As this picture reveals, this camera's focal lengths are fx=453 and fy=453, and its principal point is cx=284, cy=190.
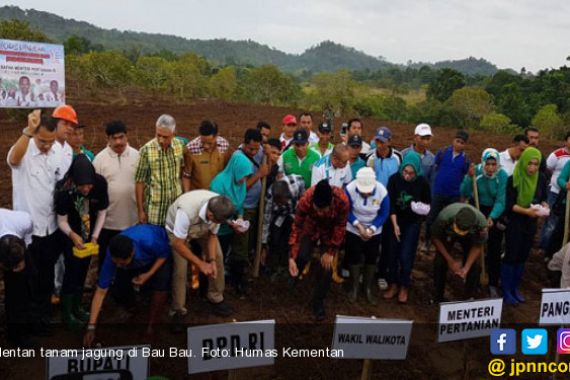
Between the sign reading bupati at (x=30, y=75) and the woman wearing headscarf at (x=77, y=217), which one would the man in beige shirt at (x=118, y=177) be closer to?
the woman wearing headscarf at (x=77, y=217)

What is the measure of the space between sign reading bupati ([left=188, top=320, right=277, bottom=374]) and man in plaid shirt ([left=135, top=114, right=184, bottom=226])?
1.61 m

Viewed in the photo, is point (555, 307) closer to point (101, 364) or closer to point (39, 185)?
point (101, 364)

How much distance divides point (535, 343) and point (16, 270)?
14.6 ft

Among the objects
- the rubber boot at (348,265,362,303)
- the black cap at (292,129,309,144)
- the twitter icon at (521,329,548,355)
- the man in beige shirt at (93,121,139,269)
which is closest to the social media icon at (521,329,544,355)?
the twitter icon at (521,329,548,355)

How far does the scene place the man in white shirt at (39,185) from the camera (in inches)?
138

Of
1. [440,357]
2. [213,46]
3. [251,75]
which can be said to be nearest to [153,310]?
[440,357]

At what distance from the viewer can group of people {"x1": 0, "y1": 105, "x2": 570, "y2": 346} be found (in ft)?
11.8

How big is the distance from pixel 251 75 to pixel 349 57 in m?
163

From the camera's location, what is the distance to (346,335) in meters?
2.97

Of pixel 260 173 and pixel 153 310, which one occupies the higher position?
pixel 260 173

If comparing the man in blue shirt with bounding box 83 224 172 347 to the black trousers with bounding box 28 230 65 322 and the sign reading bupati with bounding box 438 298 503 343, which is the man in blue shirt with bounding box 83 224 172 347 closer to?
the black trousers with bounding box 28 230 65 322

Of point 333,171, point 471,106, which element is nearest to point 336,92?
point 471,106

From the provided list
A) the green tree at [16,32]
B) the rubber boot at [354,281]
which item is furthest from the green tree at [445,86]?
the rubber boot at [354,281]

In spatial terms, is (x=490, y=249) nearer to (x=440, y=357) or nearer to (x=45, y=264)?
(x=440, y=357)
